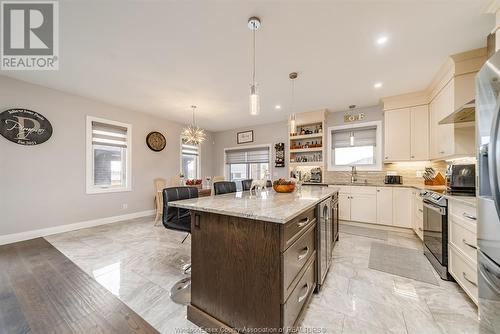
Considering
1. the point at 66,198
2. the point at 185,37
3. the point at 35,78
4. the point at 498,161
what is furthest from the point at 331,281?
the point at 35,78

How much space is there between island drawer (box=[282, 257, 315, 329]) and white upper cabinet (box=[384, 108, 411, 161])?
3.38m

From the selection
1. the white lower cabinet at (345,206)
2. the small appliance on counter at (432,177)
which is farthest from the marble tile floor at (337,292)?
the small appliance on counter at (432,177)

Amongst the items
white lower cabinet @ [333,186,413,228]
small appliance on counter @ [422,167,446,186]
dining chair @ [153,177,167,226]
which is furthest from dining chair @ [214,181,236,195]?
small appliance on counter @ [422,167,446,186]

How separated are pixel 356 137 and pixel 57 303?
550 cm

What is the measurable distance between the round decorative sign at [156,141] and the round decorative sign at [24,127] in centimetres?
183

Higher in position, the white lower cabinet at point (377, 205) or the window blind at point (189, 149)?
the window blind at point (189, 149)

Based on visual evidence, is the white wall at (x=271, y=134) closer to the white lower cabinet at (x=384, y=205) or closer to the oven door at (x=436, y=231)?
the white lower cabinet at (x=384, y=205)

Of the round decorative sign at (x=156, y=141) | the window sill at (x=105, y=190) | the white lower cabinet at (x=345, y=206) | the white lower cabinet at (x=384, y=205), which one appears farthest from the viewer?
the round decorative sign at (x=156, y=141)

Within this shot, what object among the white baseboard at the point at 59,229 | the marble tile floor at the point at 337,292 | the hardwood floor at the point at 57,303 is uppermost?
the white baseboard at the point at 59,229

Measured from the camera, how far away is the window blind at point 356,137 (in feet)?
14.3

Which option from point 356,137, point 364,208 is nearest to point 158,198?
point 364,208

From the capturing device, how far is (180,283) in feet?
6.45

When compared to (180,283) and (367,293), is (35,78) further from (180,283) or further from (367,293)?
(367,293)

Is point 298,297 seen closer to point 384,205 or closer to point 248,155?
point 384,205
